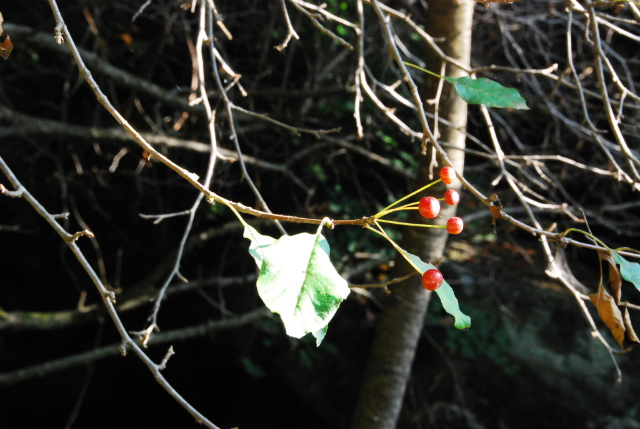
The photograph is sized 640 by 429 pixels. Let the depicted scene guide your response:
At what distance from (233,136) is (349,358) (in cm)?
221

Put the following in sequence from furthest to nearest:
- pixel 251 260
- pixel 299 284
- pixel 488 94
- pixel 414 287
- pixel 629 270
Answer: pixel 251 260
pixel 414 287
pixel 488 94
pixel 629 270
pixel 299 284

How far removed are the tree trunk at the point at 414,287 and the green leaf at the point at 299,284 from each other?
1.04 m

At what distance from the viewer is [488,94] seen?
100cm

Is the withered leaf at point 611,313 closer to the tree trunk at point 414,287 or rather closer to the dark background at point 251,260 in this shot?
the tree trunk at point 414,287

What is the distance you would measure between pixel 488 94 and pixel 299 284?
1.77ft

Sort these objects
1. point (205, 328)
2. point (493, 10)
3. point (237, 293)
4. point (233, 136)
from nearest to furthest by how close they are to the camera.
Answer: point (233, 136) → point (493, 10) → point (205, 328) → point (237, 293)

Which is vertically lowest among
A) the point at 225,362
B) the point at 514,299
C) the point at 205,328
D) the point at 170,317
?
the point at 225,362

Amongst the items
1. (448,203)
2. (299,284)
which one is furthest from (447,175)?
(299,284)

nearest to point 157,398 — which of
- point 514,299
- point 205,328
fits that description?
point 205,328

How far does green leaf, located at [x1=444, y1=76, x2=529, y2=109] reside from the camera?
3.19ft

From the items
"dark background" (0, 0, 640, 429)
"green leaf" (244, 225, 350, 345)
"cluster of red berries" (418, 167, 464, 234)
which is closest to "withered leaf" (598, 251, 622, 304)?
"cluster of red berries" (418, 167, 464, 234)

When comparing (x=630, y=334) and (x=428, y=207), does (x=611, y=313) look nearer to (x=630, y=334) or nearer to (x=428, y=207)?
(x=630, y=334)

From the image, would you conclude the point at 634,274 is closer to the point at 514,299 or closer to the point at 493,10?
the point at 493,10

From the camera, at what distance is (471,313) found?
320 cm
